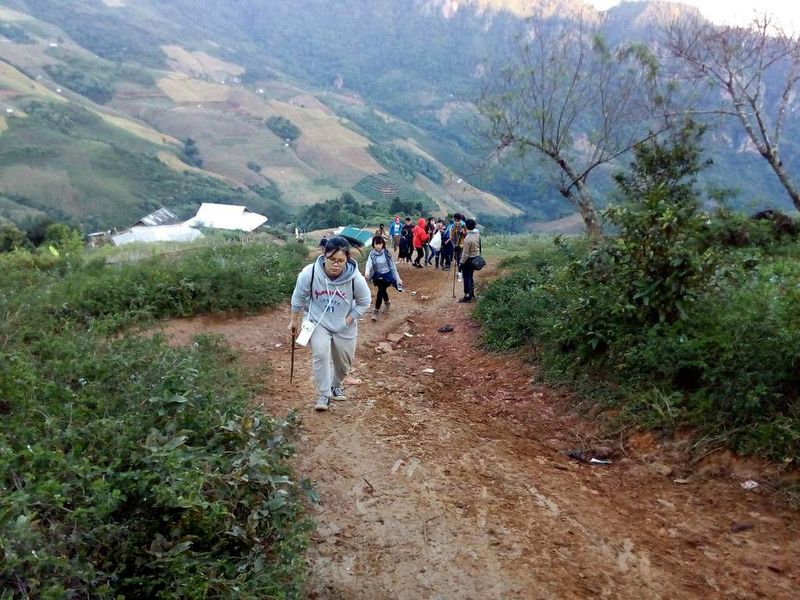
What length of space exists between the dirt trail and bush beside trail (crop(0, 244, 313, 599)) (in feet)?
1.59

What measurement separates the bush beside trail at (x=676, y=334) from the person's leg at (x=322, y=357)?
2.37 meters

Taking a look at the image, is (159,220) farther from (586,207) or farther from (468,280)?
(468,280)

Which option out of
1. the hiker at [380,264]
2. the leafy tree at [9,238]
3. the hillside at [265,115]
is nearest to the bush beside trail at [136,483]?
the hiker at [380,264]

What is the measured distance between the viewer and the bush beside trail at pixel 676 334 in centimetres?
432

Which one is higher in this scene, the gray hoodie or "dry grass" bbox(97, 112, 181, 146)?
"dry grass" bbox(97, 112, 181, 146)

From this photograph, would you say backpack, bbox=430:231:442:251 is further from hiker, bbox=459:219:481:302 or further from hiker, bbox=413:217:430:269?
hiker, bbox=459:219:481:302

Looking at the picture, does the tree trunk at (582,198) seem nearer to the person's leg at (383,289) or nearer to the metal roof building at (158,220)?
the person's leg at (383,289)

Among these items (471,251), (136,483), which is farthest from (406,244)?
(136,483)

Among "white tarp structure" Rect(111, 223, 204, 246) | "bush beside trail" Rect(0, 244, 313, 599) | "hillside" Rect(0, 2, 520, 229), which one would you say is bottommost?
"bush beside trail" Rect(0, 244, 313, 599)

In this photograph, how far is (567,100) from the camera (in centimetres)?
1557

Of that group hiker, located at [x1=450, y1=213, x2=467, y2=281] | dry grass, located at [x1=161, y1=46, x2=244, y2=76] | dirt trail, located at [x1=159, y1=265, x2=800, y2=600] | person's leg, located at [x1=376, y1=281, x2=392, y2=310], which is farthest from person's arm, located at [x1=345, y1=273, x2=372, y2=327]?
dry grass, located at [x1=161, y1=46, x2=244, y2=76]

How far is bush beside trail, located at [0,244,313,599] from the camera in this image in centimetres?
240

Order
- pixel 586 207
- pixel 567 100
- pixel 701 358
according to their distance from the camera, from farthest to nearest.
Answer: pixel 567 100 < pixel 586 207 < pixel 701 358

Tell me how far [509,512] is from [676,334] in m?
2.49
